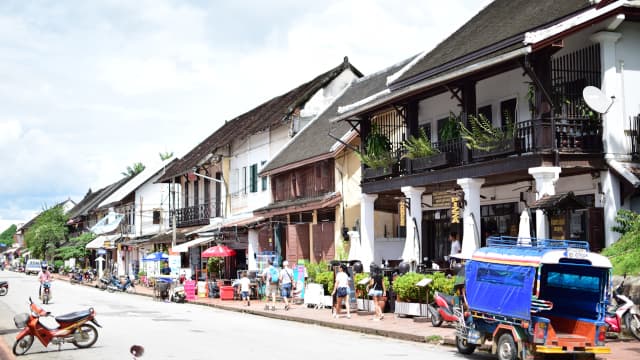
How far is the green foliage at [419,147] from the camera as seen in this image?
23.9 meters

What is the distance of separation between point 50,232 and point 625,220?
84.7 metres

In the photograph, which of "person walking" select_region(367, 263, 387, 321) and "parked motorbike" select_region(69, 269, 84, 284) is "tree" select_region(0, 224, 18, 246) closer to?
"parked motorbike" select_region(69, 269, 84, 284)

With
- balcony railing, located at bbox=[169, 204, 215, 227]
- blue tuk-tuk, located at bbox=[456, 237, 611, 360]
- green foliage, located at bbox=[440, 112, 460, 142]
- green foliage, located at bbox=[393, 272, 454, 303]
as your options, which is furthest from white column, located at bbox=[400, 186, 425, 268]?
balcony railing, located at bbox=[169, 204, 215, 227]

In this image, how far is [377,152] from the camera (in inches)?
1065

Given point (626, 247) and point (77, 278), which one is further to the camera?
point (77, 278)

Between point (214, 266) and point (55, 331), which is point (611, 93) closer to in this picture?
point (55, 331)

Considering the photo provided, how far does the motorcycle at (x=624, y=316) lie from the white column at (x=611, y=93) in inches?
176

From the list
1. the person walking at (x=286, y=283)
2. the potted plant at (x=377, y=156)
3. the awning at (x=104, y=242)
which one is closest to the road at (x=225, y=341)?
the person walking at (x=286, y=283)

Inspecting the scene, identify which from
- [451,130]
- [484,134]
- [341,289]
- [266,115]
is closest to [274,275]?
[341,289]

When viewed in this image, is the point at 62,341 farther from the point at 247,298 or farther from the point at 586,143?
the point at 247,298

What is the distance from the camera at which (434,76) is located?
23.8m

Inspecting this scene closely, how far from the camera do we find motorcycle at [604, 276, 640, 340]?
15.8 meters

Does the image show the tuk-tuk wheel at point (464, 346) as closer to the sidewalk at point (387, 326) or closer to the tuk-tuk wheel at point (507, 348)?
the tuk-tuk wheel at point (507, 348)

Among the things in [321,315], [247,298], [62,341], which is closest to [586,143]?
[321,315]
